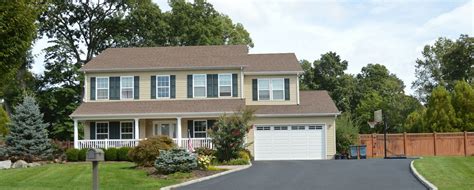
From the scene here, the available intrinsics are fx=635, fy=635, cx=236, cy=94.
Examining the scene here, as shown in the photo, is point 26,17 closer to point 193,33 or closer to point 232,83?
point 232,83

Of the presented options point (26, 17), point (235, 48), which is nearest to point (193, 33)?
point (235, 48)

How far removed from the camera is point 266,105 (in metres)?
38.1

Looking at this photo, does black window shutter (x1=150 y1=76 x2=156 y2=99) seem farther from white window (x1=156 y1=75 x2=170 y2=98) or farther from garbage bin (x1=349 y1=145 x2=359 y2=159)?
garbage bin (x1=349 y1=145 x2=359 y2=159)

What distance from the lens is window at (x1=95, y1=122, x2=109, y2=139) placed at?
3775 centimetres

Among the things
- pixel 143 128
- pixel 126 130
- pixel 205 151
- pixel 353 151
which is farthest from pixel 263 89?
pixel 205 151

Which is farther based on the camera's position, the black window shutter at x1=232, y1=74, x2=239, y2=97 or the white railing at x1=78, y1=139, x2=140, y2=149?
the black window shutter at x1=232, y1=74, x2=239, y2=97

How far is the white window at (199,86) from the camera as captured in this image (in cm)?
3769

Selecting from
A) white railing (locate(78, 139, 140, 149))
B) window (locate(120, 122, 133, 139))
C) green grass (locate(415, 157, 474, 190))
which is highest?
window (locate(120, 122, 133, 139))

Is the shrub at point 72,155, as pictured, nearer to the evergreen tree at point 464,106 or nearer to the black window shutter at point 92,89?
the black window shutter at point 92,89

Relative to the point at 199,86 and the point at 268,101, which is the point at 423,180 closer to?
the point at 268,101

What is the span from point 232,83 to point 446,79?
30057 mm

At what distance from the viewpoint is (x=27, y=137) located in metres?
36.0

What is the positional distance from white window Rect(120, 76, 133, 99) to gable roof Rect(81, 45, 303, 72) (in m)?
0.69

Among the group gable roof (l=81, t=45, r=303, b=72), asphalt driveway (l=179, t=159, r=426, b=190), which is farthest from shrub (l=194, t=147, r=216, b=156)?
gable roof (l=81, t=45, r=303, b=72)
